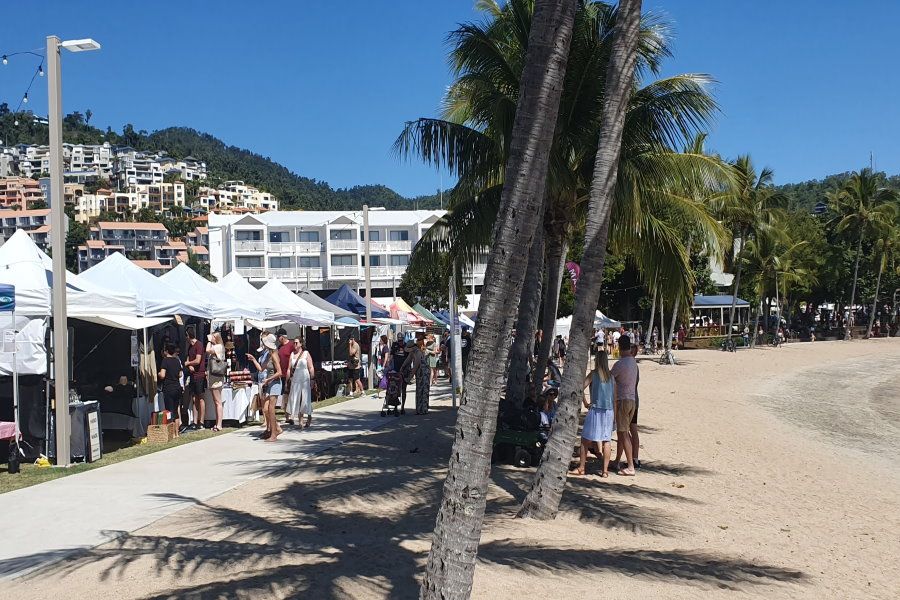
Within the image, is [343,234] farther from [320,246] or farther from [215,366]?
[215,366]

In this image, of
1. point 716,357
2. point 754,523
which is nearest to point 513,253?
point 754,523

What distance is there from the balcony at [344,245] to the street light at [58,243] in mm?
72183

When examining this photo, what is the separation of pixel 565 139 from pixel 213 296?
9292 mm

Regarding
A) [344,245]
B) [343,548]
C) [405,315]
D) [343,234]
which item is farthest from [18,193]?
[343,548]

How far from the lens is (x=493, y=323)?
5137 mm

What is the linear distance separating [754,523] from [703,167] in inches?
271

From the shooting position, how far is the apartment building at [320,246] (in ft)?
274

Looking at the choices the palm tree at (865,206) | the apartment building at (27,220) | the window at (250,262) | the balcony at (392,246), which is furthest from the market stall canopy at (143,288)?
the apartment building at (27,220)

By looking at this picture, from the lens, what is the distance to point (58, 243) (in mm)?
11172

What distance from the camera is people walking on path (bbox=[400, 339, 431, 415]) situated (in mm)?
17062

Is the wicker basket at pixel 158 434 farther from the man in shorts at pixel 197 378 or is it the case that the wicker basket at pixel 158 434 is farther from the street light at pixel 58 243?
the street light at pixel 58 243

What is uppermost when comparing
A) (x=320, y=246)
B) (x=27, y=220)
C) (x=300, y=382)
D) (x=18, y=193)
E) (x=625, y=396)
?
(x=18, y=193)

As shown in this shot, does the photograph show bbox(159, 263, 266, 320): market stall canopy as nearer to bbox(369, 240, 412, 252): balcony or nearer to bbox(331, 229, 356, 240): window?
bbox(369, 240, 412, 252): balcony

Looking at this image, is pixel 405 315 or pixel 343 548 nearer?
pixel 343 548
